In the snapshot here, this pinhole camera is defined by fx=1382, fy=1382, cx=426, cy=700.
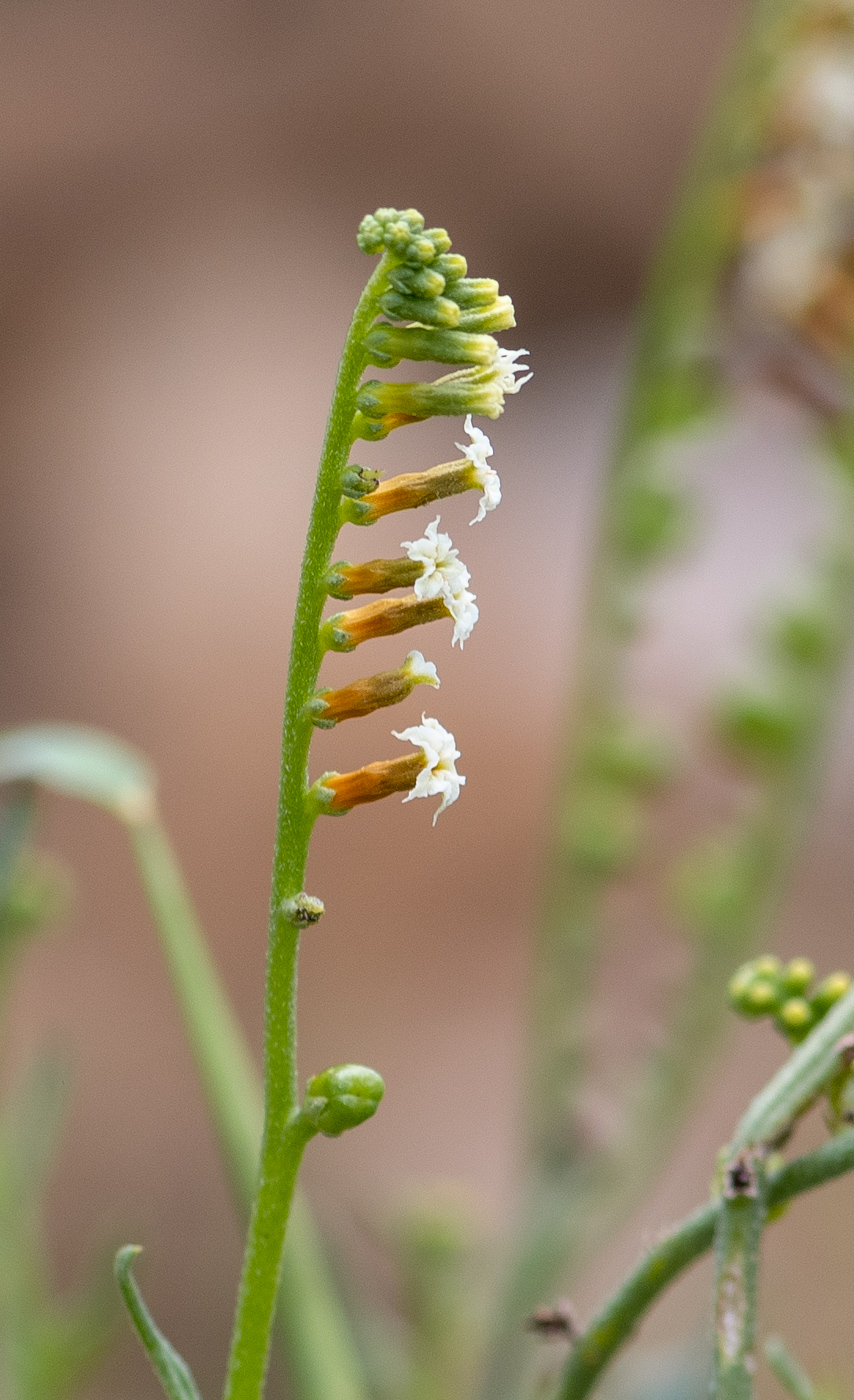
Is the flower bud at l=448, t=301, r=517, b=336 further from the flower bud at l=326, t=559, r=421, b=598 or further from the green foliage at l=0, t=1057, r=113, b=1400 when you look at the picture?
the green foliage at l=0, t=1057, r=113, b=1400

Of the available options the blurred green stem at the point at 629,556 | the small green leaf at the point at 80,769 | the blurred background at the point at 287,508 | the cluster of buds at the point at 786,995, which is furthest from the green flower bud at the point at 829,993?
the blurred background at the point at 287,508

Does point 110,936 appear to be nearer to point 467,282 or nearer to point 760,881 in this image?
point 760,881

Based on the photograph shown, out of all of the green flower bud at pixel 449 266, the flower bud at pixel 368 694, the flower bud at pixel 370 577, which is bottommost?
the flower bud at pixel 368 694

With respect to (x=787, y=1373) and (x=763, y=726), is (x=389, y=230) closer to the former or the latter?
(x=787, y=1373)

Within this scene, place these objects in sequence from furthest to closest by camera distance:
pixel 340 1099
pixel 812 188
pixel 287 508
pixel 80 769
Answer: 1. pixel 287 508
2. pixel 812 188
3. pixel 80 769
4. pixel 340 1099

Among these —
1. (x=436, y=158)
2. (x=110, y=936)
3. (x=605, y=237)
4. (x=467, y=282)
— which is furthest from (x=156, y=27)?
(x=467, y=282)

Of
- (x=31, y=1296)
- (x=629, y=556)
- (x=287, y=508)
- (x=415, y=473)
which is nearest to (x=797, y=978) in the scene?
(x=415, y=473)

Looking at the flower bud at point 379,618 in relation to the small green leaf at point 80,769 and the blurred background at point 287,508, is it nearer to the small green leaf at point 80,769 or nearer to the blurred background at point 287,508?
the small green leaf at point 80,769
